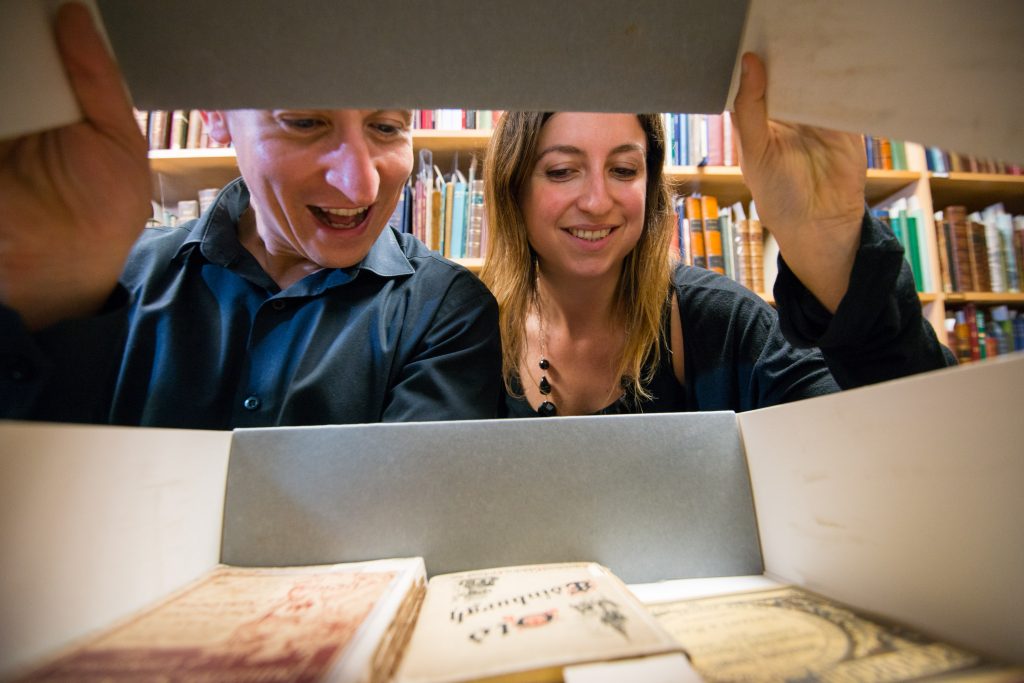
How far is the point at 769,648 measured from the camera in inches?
15.6

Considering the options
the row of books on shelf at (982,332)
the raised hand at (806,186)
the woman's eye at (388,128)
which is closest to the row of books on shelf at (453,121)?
the woman's eye at (388,128)

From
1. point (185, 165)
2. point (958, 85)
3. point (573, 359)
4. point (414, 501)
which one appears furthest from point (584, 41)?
point (185, 165)

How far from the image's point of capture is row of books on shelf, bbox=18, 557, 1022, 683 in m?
0.35

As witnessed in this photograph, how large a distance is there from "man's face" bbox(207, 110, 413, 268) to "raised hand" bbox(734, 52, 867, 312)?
23.2 inches

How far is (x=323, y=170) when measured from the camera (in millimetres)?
855

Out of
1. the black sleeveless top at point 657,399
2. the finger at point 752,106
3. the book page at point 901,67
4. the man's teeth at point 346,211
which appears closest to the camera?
the book page at point 901,67

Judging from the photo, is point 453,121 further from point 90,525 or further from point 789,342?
point 90,525

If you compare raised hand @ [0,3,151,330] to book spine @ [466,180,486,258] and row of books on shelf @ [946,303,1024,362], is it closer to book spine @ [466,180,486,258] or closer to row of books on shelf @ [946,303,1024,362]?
book spine @ [466,180,486,258]

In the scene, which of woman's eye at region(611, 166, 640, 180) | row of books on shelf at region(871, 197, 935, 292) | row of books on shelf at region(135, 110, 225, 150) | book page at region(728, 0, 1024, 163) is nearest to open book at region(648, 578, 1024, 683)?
book page at region(728, 0, 1024, 163)

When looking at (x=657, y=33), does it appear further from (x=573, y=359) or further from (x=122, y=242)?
(x=573, y=359)

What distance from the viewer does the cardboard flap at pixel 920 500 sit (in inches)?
14.2

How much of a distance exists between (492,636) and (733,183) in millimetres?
1850

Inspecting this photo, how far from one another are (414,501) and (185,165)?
171cm

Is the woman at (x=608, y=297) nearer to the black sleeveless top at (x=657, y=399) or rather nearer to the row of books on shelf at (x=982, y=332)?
the black sleeveless top at (x=657, y=399)
